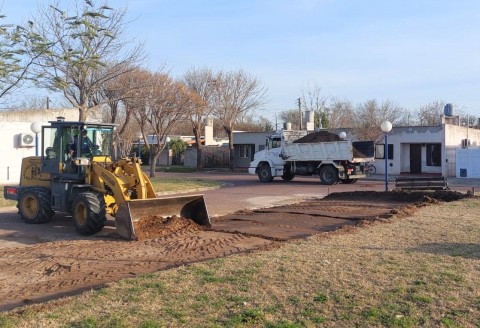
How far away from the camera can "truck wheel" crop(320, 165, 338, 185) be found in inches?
1111

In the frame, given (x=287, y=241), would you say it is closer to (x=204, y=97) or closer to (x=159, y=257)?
(x=159, y=257)

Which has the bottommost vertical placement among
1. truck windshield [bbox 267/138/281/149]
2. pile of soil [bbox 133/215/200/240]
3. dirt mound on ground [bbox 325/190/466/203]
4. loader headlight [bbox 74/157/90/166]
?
pile of soil [bbox 133/215/200/240]

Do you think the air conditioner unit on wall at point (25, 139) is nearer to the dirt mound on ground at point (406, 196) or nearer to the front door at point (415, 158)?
the dirt mound on ground at point (406, 196)

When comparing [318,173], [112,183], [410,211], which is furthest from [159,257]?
[318,173]

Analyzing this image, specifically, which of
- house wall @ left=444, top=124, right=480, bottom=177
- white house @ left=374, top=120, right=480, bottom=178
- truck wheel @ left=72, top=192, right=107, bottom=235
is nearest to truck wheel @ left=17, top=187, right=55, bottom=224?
truck wheel @ left=72, top=192, right=107, bottom=235

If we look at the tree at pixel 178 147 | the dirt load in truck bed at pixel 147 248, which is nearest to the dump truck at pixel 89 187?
the dirt load in truck bed at pixel 147 248

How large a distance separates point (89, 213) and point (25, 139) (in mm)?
19082

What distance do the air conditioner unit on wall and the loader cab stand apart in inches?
637

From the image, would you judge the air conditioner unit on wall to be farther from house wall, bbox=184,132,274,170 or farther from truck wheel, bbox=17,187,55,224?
house wall, bbox=184,132,274,170

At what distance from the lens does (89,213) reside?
11742 mm

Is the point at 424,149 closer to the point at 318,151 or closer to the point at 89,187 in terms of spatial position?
the point at 318,151

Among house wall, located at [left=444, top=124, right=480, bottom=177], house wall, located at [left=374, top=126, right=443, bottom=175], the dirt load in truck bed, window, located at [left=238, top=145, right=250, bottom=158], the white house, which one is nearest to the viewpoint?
the dirt load in truck bed

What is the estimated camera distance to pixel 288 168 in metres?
30.7

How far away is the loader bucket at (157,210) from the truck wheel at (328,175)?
16.4m
